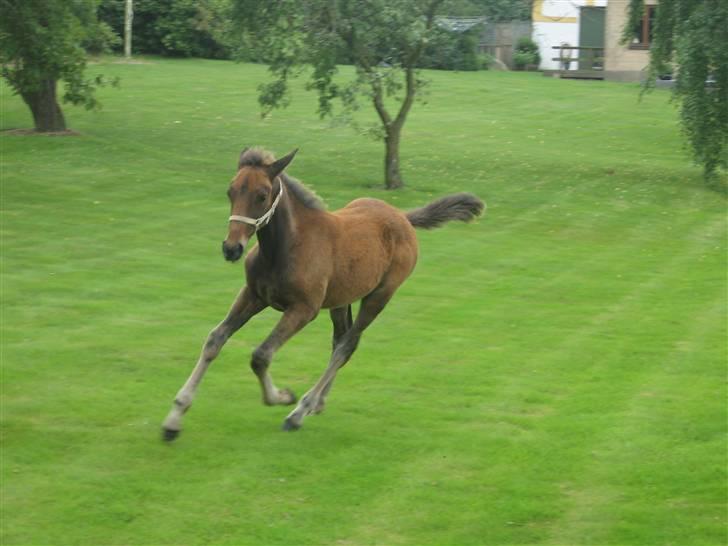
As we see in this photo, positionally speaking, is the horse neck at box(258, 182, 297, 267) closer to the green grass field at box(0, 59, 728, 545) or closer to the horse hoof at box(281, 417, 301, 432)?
the horse hoof at box(281, 417, 301, 432)

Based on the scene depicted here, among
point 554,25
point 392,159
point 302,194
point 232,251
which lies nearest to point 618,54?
point 554,25

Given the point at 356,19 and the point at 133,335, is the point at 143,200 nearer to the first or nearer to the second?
the point at 356,19

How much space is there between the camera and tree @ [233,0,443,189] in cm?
2617

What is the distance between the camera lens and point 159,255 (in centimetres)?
1952

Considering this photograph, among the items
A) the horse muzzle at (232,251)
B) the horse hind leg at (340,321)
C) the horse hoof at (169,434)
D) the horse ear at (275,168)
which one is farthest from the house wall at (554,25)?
the horse muzzle at (232,251)

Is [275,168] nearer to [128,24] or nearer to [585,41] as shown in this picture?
[128,24]

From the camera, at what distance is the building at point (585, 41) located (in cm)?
5959

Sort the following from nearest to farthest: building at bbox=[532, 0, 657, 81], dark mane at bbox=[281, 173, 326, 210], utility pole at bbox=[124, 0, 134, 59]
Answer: dark mane at bbox=[281, 173, 326, 210], utility pole at bbox=[124, 0, 134, 59], building at bbox=[532, 0, 657, 81]

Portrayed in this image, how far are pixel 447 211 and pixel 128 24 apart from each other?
41863mm

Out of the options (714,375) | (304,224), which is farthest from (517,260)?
(304,224)

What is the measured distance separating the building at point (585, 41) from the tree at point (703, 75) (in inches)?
1291

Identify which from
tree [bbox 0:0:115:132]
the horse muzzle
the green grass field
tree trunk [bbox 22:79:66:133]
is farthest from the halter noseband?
tree trunk [bbox 22:79:66:133]

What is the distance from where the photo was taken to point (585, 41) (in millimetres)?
64250

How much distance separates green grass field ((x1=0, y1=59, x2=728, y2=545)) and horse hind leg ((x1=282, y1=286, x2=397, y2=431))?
0.26 m
